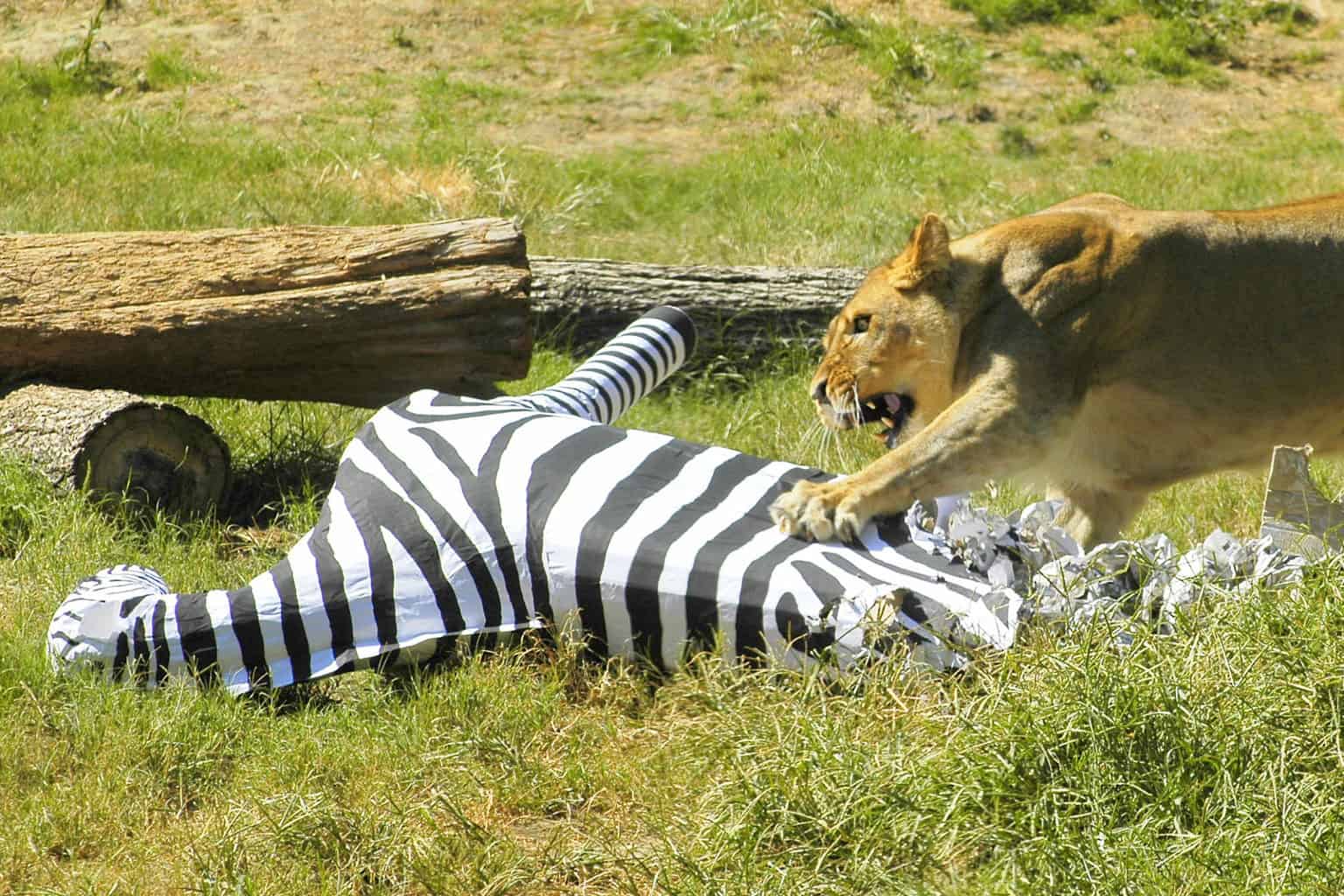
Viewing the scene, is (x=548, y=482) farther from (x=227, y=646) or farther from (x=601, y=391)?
(x=601, y=391)

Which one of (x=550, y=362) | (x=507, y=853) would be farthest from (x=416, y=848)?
(x=550, y=362)

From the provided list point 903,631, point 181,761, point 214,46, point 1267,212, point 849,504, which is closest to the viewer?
point 903,631

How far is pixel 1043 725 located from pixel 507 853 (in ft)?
3.44

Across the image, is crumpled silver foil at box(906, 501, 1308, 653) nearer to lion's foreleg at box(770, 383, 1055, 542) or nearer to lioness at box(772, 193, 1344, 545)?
lion's foreleg at box(770, 383, 1055, 542)

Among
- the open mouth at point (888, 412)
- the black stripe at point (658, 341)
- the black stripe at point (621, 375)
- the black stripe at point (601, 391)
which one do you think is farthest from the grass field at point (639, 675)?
the black stripe at point (601, 391)

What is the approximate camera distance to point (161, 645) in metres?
3.77

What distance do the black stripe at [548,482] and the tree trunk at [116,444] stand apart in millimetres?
1886

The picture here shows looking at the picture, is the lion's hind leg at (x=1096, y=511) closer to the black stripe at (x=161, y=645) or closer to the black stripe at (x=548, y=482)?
the black stripe at (x=548, y=482)

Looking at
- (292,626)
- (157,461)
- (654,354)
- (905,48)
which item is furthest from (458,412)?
(905,48)

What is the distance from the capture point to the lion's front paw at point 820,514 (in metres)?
3.78

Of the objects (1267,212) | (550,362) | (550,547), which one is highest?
(1267,212)

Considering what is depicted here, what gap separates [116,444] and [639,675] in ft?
7.68

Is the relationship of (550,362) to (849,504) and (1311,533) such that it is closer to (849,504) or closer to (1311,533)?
(849,504)

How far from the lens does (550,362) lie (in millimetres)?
6781
